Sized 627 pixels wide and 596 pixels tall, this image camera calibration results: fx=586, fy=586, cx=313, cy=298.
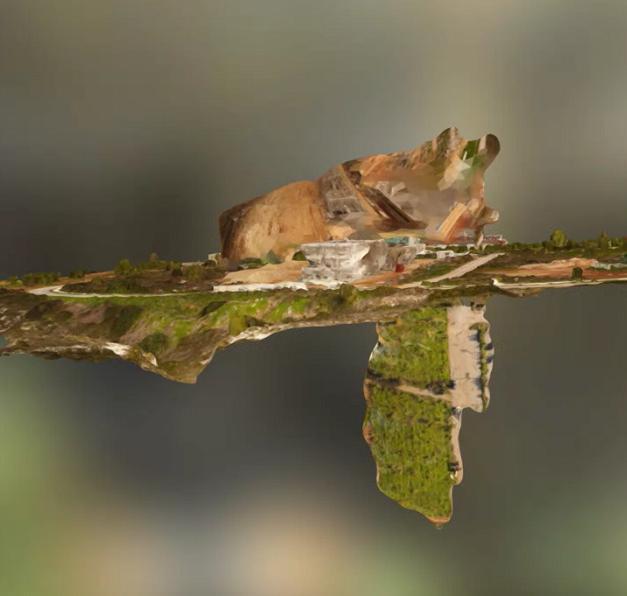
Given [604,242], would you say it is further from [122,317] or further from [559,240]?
[122,317]

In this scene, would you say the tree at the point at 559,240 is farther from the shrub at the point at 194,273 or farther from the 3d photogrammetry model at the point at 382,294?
the shrub at the point at 194,273

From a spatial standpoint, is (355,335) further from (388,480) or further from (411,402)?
(388,480)

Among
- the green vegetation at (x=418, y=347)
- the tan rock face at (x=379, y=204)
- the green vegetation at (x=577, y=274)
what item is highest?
the tan rock face at (x=379, y=204)

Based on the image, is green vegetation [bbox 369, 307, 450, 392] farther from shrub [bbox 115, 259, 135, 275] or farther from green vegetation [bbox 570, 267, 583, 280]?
shrub [bbox 115, 259, 135, 275]

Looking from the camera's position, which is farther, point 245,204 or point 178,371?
point 245,204

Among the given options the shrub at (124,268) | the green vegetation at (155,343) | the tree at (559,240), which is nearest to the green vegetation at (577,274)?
the tree at (559,240)

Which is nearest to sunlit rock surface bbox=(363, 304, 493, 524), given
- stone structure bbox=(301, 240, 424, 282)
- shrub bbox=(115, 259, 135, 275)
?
stone structure bbox=(301, 240, 424, 282)

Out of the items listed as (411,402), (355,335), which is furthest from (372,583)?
Answer: (355,335)
